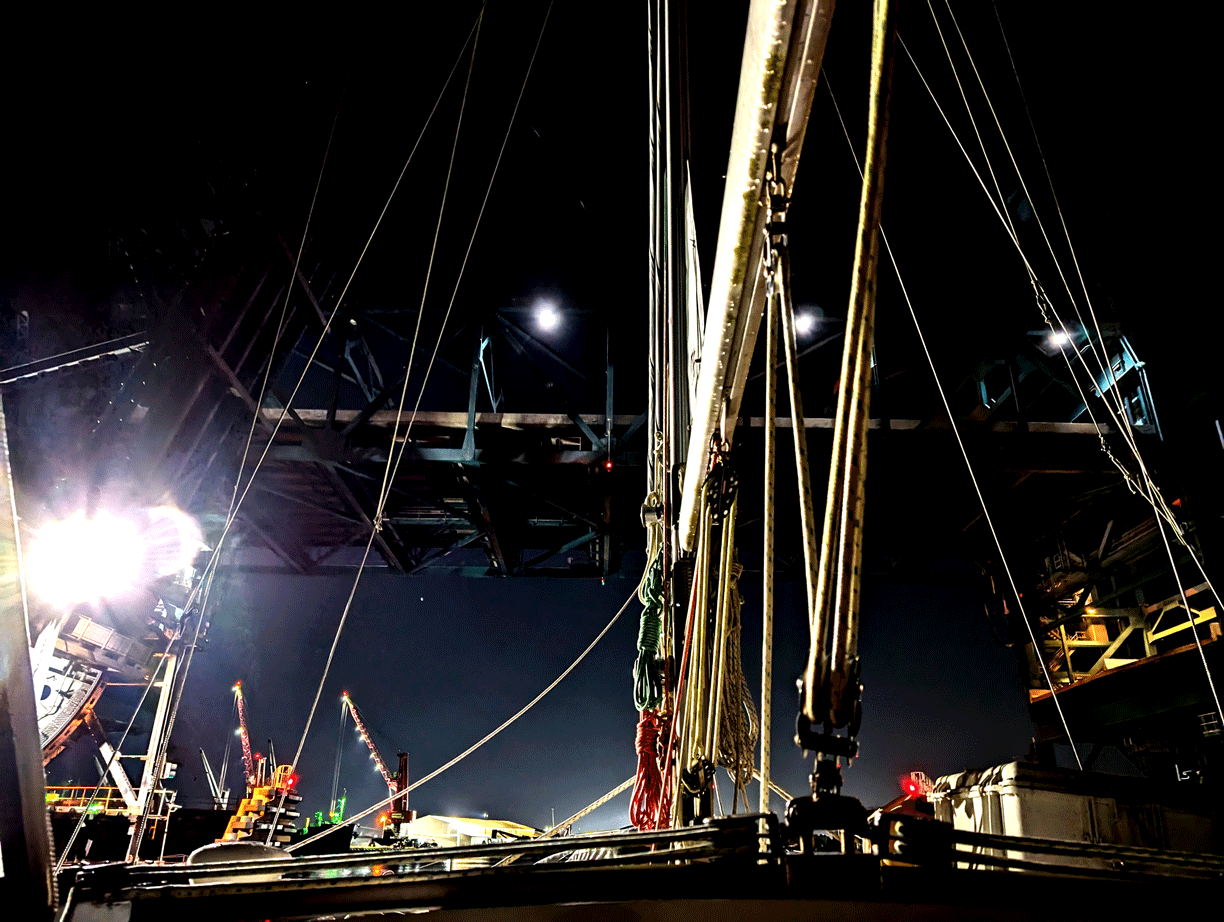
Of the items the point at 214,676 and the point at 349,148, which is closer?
the point at 349,148

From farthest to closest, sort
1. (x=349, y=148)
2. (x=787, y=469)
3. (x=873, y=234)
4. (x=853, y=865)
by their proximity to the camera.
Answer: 1. (x=787, y=469)
2. (x=349, y=148)
3. (x=853, y=865)
4. (x=873, y=234)

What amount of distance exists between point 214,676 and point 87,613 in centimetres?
613

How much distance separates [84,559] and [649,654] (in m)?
→ 11.3

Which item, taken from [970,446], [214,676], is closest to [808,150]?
[970,446]

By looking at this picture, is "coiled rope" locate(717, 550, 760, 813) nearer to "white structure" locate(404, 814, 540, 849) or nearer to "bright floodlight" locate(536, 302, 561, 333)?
"bright floodlight" locate(536, 302, 561, 333)

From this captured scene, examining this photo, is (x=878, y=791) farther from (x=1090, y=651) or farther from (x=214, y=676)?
(x=214, y=676)

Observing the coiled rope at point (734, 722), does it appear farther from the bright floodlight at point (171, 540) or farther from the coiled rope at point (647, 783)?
the bright floodlight at point (171, 540)

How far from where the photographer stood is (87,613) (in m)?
13.3

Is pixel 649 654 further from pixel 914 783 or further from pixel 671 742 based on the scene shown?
pixel 914 783

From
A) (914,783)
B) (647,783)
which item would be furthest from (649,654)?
(914,783)

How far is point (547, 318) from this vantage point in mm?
10727

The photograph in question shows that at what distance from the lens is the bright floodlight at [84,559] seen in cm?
965

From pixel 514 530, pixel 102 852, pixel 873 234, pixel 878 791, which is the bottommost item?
pixel 102 852

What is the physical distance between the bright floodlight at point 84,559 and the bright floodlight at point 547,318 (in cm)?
709
